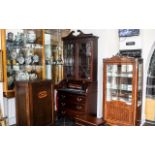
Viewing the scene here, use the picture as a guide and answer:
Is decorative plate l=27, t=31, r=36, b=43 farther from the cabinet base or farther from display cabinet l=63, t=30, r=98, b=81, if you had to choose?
the cabinet base

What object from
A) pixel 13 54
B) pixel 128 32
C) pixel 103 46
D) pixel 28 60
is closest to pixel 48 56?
pixel 28 60

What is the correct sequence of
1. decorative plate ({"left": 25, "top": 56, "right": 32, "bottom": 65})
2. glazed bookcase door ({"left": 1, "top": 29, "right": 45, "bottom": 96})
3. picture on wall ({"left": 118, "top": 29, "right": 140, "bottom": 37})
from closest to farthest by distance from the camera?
picture on wall ({"left": 118, "top": 29, "right": 140, "bottom": 37}), glazed bookcase door ({"left": 1, "top": 29, "right": 45, "bottom": 96}), decorative plate ({"left": 25, "top": 56, "right": 32, "bottom": 65})

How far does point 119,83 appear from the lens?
306 cm

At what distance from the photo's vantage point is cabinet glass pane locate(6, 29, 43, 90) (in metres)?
2.86

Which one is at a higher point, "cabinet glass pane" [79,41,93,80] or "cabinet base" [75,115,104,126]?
"cabinet glass pane" [79,41,93,80]

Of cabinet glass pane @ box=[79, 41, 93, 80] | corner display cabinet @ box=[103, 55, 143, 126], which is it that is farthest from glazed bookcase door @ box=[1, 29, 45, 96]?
corner display cabinet @ box=[103, 55, 143, 126]

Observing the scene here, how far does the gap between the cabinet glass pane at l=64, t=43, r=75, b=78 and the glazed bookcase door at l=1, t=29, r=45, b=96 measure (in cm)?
48

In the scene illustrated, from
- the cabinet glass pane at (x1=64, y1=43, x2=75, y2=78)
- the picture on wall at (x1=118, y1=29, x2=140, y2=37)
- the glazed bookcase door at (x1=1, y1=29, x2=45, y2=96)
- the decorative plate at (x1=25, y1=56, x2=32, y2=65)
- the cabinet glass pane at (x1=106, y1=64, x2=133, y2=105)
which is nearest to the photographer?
the picture on wall at (x1=118, y1=29, x2=140, y2=37)

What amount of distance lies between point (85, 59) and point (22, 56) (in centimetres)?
108

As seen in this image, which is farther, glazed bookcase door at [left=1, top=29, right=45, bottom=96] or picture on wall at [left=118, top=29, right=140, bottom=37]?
glazed bookcase door at [left=1, top=29, right=45, bottom=96]

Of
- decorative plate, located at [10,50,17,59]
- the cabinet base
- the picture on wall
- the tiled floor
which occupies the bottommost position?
the tiled floor
